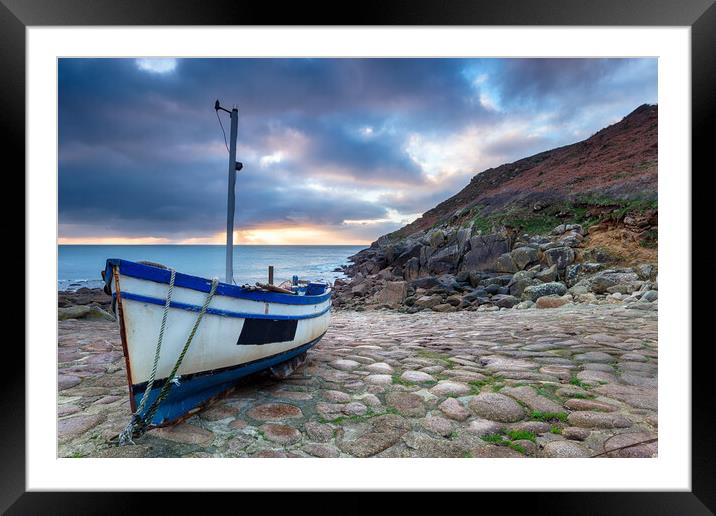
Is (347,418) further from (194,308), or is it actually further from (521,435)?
(194,308)

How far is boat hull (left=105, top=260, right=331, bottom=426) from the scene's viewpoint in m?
2.21

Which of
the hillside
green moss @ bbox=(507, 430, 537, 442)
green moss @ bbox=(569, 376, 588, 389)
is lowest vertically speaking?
green moss @ bbox=(507, 430, 537, 442)

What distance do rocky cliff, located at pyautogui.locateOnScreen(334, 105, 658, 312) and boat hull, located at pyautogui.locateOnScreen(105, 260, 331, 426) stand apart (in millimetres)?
7734

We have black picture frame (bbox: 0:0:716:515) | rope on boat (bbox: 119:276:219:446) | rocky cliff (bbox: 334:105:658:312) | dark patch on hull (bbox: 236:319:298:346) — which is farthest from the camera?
rocky cliff (bbox: 334:105:658:312)

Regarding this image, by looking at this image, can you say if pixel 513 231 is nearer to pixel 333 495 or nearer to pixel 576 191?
pixel 576 191

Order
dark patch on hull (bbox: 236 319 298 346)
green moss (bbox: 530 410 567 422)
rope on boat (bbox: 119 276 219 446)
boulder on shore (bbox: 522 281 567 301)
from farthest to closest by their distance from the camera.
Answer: boulder on shore (bbox: 522 281 567 301) → dark patch on hull (bbox: 236 319 298 346) → green moss (bbox: 530 410 567 422) → rope on boat (bbox: 119 276 219 446)

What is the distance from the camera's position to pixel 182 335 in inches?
95.3

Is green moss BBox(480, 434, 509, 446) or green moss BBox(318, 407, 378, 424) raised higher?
green moss BBox(480, 434, 509, 446)

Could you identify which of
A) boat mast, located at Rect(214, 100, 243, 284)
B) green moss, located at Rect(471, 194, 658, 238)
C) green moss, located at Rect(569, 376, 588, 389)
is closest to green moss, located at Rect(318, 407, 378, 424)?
green moss, located at Rect(569, 376, 588, 389)

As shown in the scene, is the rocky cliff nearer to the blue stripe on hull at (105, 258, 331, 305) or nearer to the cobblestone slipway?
the cobblestone slipway

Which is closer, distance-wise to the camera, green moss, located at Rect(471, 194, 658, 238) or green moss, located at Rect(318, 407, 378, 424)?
green moss, located at Rect(318, 407, 378, 424)
